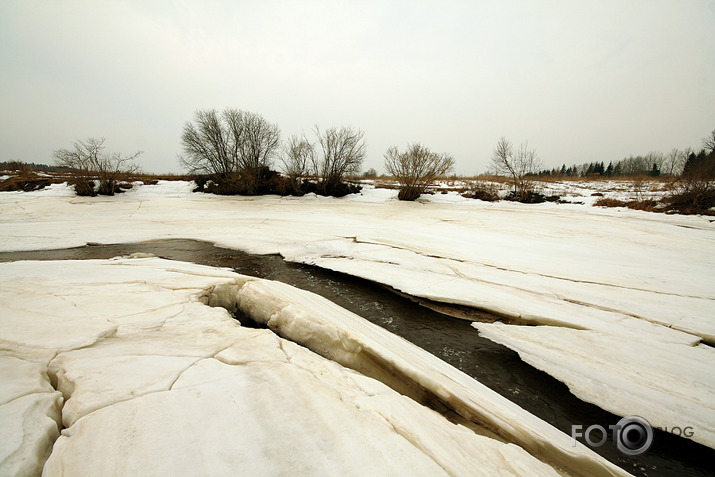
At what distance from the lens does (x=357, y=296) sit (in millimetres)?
4598

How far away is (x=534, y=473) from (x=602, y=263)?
18.8ft

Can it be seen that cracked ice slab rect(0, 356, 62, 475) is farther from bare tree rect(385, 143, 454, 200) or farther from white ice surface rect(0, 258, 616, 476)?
bare tree rect(385, 143, 454, 200)

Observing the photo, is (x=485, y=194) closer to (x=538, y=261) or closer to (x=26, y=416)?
(x=538, y=261)

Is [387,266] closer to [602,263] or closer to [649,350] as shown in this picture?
[649,350]

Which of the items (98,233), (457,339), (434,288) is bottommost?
(457,339)

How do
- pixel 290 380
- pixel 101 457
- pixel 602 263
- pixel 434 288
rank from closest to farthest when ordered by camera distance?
pixel 101 457 < pixel 290 380 < pixel 434 288 < pixel 602 263

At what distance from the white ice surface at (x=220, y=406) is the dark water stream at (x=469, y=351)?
17.4 inches

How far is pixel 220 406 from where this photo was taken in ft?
5.32

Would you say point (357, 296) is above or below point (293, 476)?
below

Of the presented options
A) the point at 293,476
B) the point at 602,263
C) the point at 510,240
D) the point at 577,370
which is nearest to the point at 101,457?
the point at 293,476

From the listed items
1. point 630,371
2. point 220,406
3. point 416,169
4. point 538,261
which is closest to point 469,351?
point 630,371

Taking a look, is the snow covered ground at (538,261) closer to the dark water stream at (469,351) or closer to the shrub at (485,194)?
the dark water stream at (469,351)

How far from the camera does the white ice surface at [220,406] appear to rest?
131cm

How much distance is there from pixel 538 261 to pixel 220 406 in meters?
6.23
